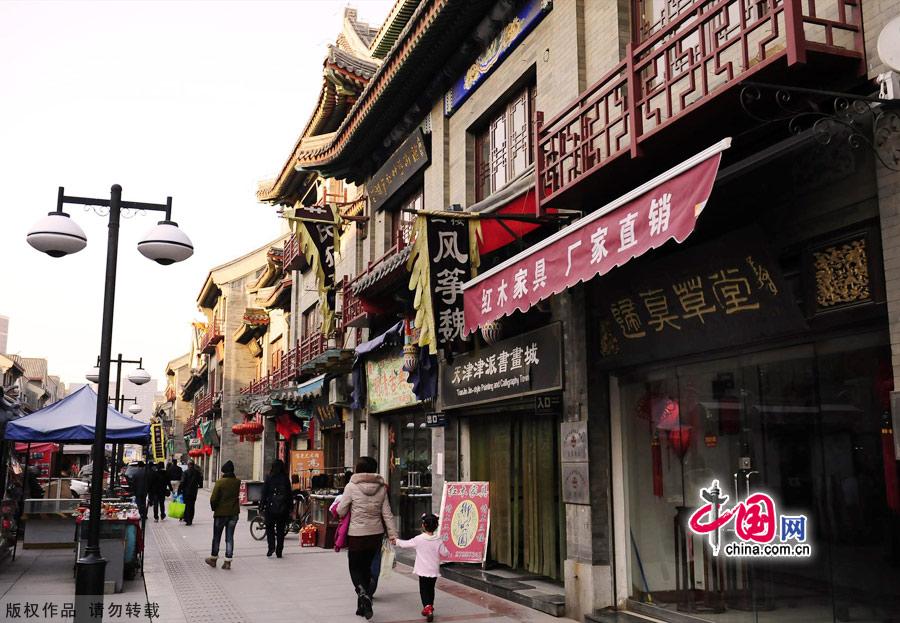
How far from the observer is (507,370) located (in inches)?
453

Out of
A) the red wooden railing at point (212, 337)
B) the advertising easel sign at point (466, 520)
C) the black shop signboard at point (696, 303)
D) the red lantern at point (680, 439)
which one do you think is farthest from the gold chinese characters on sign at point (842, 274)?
the red wooden railing at point (212, 337)

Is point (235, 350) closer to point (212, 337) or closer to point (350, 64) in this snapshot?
point (212, 337)

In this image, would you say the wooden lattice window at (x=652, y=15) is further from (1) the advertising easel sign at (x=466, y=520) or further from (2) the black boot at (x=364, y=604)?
(2) the black boot at (x=364, y=604)

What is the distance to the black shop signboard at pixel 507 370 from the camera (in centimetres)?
1029

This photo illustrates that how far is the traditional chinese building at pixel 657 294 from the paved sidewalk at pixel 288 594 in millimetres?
750

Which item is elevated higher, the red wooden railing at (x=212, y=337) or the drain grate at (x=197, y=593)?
the red wooden railing at (x=212, y=337)

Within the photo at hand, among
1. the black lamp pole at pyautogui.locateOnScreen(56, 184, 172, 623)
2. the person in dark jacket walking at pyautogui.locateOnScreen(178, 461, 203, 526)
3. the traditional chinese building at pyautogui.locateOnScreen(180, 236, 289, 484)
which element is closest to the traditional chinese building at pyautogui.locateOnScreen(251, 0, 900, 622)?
the black lamp pole at pyautogui.locateOnScreen(56, 184, 172, 623)

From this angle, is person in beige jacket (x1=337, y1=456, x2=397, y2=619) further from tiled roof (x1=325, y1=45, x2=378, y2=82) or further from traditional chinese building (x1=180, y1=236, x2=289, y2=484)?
traditional chinese building (x1=180, y1=236, x2=289, y2=484)

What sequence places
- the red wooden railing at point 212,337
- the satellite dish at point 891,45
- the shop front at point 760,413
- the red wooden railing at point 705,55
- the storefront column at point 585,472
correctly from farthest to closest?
the red wooden railing at point 212,337, the storefront column at point 585,472, the shop front at point 760,413, the red wooden railing at point 705,55, the satellite dish at point 891,45

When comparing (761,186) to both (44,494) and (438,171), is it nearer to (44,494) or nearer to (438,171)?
(438,171)

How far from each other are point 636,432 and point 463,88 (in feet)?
23.5

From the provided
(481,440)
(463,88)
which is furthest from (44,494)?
(463,88)

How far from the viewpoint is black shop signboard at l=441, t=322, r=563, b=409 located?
10289 millimetres

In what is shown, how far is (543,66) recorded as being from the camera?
36.9ft
